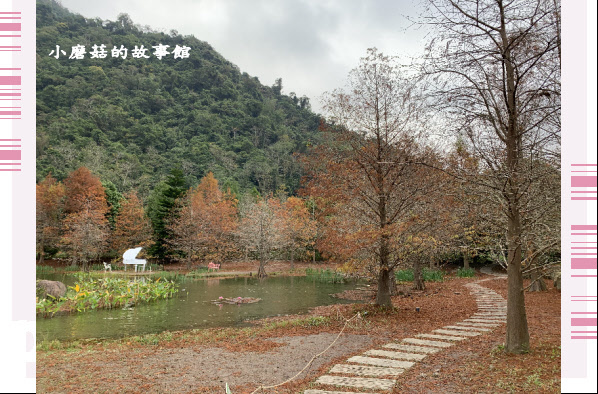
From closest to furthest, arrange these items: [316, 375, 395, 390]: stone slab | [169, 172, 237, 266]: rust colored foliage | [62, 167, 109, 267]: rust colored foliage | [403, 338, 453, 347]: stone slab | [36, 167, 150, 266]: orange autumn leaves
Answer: [316, 375, 395, 390]: stone slab → [403, 338, 453, 347]: stone slab → [62, 167, 109, 267]: rust colored foliage → [36, 167, 150, 266]: orange autumn leaves → [169, 172, 237, 266]: rust colored foliage

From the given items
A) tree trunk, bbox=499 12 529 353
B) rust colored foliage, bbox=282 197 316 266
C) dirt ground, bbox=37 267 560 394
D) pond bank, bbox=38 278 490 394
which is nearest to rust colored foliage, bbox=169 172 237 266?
rust colored foliage, bbox=282 197 316 266

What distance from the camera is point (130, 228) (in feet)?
92.7

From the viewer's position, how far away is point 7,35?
1.60 meters

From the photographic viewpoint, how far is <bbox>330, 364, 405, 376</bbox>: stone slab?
4.63m

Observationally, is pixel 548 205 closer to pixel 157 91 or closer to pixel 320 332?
pixel 320 332

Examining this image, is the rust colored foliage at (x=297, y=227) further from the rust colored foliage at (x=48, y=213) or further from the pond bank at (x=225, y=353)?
the pond bank at (x=225, y=353)

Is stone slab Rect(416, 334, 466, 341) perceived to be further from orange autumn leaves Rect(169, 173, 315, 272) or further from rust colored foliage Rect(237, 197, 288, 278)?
orange autumn leaves Rect(169, 173, 315, 272)

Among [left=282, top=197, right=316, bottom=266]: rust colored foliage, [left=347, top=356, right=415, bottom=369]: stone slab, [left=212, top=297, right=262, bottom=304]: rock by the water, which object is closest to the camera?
[left=347, top=356, right=415, bottom=369]: stone slab

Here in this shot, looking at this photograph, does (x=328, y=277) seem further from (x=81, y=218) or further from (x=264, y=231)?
(x=81, y=218)

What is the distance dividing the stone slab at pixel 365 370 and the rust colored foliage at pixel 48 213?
28.5 m

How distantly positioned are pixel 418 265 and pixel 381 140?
735cm

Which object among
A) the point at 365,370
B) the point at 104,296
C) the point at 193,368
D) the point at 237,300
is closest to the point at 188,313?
the point at 237,300

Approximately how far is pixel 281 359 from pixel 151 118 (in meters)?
65.6

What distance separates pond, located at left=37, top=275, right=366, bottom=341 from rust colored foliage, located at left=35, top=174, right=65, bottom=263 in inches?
618
